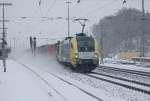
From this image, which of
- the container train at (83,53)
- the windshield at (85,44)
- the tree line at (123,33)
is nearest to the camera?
the container train at (83,53)

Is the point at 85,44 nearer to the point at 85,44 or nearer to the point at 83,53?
the point at 85,44

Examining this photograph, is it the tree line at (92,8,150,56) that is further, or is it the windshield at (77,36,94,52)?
the tree line at (92,8,150,56)

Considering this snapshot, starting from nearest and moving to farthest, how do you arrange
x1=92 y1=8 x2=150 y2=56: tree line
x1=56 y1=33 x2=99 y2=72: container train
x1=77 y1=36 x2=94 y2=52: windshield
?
1. x1=56 y1=33 x2=99 y2=72: container train
2. x1=77 y1=36 x2=94 y2=52: windshield
3. x1=92 y1=8 x2=150 y2=56: tree line

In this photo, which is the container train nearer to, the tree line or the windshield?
the windshield

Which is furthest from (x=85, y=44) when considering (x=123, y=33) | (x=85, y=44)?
(x=123, y=33)

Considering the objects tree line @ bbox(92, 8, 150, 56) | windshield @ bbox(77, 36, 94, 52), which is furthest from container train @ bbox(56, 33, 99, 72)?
tree line @ bbox(92, 8, 150, 56)

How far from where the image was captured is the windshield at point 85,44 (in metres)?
36.2

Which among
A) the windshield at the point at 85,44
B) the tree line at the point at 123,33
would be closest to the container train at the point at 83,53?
the windshield at the point at 85,44

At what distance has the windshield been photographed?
1423 inches

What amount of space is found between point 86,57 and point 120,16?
69.9 m

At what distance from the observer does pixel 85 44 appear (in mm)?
36344

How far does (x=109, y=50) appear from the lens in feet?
331

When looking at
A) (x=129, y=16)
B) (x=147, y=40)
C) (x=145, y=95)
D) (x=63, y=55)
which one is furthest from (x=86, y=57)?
(x=129, y=16)

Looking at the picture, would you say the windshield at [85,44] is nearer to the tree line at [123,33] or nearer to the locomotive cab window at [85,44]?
the locomotive cab window at [85,44]
